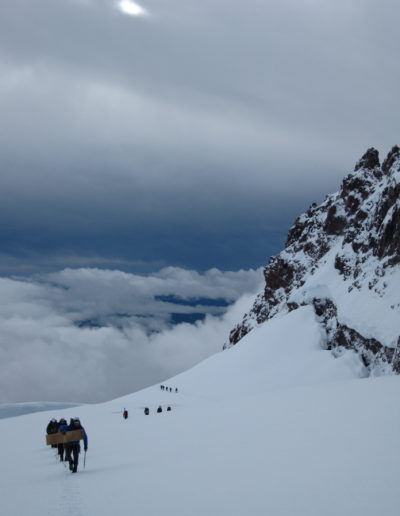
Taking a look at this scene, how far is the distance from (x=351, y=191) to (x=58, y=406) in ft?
233

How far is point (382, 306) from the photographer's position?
51.6 m

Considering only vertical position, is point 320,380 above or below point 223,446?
above

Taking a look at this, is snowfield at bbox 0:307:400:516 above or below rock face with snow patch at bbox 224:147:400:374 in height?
below

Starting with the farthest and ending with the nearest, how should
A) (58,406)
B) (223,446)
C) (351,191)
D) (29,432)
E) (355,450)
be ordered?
(58,406)
(351,191)
(29,432)
(223,446)
(355,450)

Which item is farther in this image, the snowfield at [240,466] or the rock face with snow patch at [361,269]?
the rock face with snow patch at [361,269]

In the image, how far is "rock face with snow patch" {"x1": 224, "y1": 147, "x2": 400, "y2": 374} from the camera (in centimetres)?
5166

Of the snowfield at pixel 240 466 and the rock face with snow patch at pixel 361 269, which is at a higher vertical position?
the rock face with snow patch at pixel 361 269

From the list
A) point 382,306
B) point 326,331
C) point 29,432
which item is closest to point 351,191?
point 326,331

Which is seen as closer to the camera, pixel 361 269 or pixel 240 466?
pixel 240 466

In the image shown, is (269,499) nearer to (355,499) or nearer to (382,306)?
(355,499)

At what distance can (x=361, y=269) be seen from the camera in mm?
61875

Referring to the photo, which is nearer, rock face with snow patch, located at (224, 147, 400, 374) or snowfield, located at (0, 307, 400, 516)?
snowfield, located at (0, 307, 400, 516)

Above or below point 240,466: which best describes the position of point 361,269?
above

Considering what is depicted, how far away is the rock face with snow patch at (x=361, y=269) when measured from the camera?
51.7m
